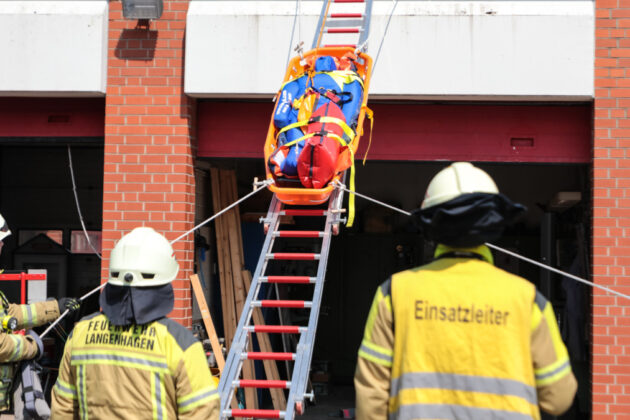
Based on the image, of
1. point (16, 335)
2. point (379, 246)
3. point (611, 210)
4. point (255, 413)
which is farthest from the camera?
point (379, 246)

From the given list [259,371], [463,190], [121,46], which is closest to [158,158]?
[121,46]

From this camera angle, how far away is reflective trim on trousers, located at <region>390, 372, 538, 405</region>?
271 cm

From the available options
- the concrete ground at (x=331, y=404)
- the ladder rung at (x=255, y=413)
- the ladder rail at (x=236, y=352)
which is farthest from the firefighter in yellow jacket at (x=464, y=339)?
the concrete ground at (x=331, y=404)

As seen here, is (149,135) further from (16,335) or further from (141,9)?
(16,335)

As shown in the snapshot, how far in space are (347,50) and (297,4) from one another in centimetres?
67

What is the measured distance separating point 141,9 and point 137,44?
374 mm

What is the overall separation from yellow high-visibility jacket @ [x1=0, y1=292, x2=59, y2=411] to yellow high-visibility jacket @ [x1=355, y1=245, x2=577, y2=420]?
2987 millimetres

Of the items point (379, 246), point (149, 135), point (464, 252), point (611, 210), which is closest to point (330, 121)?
point (149, 135)

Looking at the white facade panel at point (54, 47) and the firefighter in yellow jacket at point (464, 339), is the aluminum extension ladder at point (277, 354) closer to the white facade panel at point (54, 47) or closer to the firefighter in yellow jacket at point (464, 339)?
the firefighter in yellow jacket at point (464, 339)

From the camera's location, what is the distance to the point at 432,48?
6684 millimetres

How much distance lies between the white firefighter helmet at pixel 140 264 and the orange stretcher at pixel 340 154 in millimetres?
2520

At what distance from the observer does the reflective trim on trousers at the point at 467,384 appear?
271 centimetres

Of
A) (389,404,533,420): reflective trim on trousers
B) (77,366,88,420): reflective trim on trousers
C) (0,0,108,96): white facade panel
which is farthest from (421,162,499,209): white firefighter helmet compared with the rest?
(0,0,108,96): white facade panel

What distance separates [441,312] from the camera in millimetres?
2777
